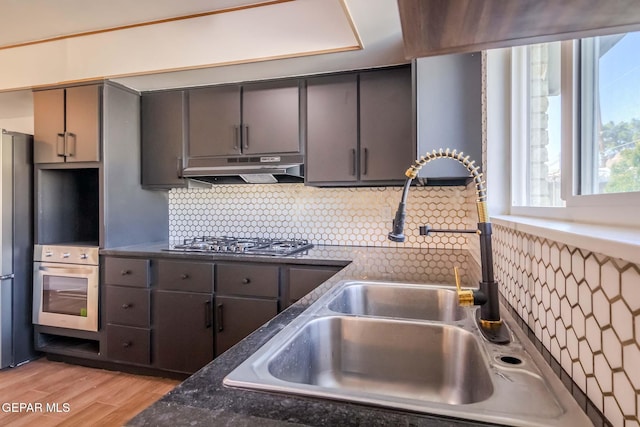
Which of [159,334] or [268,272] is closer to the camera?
[268,272]

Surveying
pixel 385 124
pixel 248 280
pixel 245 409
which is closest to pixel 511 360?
pixel 245 409

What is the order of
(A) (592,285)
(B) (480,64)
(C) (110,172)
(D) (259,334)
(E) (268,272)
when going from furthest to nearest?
(C) (110,172)
(E) (268,272)
(B) (480,64)
(D) (259,334)
(A) (592,285)

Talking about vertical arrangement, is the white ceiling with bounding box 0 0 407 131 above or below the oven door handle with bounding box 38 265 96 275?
above

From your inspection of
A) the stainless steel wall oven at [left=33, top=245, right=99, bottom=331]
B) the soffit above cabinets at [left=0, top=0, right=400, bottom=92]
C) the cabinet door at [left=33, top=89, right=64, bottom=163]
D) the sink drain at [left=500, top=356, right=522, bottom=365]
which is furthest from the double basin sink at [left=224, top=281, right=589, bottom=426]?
the cabinet door at [left=33, top=89, right=64, bottom=163]

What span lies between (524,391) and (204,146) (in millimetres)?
2589

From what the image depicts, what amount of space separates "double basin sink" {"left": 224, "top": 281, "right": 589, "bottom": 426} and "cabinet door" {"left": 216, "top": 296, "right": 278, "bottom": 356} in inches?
41.0

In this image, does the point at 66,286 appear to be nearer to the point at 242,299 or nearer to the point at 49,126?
the point at 49,126

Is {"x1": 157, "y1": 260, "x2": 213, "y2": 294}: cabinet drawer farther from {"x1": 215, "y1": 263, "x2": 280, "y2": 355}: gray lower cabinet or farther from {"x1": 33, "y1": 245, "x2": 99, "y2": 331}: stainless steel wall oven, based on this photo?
{"x1": 33, "y1": 245, "x2": 99, "y2": 331}: stainless steel wall oven

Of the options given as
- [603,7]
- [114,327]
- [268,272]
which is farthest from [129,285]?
[603,7]

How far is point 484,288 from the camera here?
2.83 ft

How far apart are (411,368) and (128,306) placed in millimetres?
2236

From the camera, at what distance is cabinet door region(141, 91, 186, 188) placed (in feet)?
8.84

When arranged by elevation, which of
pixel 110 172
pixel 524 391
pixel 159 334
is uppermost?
pixel 110 172

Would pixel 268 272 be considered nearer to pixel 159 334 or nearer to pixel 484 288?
pixel 159 334
